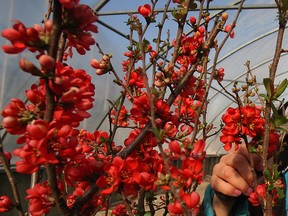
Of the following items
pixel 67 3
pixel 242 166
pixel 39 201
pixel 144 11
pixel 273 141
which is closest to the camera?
A: pixel 67 3

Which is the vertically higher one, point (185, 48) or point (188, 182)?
point (185, 48)

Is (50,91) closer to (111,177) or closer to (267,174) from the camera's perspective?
Result: (111,177)

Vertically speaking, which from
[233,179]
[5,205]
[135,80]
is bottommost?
[5,205]

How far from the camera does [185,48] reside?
953 millimetres

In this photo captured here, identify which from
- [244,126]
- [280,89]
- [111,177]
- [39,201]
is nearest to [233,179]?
[244,126]

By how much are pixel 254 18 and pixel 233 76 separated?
5.68 ft

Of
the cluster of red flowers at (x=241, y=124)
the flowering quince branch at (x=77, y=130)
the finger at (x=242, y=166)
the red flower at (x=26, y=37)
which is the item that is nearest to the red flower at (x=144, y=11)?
the flowering quince branch at (x=77, y=130)

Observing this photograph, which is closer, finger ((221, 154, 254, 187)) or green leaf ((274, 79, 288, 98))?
green leaf ((274, 79, 288, 98))

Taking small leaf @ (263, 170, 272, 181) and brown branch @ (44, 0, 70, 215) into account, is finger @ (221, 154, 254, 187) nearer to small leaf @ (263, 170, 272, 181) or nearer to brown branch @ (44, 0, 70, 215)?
small leaf @ (263, 170, 272, 181)

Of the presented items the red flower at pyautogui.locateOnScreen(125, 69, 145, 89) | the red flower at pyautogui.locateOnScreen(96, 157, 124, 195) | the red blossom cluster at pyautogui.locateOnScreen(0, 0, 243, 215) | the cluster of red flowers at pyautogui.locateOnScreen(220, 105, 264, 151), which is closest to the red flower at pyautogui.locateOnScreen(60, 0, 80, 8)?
the red blossom cluster at pyautogui.locateOnScreen(0, 0, 243, 215)

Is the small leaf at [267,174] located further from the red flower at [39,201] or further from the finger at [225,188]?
the red flower at [39,201]

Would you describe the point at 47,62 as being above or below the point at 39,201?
above

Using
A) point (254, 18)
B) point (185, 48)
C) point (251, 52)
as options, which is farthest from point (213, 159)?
point (185, 48)

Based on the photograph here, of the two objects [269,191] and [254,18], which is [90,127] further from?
[269,191]
